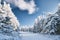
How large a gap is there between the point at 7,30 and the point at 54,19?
30429mm

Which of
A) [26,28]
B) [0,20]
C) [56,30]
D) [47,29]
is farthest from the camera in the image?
[26,28]

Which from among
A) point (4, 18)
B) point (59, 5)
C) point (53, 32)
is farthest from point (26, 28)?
point (4, 18)

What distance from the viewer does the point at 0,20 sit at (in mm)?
32406

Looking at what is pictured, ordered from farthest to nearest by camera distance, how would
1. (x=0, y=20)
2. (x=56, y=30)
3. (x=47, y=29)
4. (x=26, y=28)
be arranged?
Result: (x=26, y=28), (x=47, y=29), (x=56, y=30), (x=0, y=20)

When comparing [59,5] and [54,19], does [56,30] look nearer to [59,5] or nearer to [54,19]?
[54,19]

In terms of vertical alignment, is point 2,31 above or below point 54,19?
below

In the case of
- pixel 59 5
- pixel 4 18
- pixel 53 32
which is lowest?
pixel 53 32

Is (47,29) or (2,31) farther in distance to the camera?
(47,29)

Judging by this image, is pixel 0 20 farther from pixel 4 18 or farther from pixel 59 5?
pixel 59 5

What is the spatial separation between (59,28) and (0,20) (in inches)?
1022

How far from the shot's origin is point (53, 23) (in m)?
54.4

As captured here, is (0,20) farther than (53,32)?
No

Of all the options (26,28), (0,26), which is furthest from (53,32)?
(26,28)

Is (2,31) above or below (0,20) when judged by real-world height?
below
